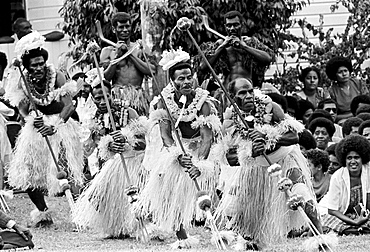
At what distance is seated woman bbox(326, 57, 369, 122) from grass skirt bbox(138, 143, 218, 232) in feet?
16.0

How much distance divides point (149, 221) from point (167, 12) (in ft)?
14.5

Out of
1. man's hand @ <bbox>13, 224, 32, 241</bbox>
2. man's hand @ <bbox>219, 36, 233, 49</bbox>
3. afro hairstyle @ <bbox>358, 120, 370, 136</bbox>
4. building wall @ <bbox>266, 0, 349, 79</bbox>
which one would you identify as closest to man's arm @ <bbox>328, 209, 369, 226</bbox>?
afro hairstyle @ <bbox>358, 120, 370, 136</bbox>

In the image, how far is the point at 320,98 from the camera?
49.4 feet

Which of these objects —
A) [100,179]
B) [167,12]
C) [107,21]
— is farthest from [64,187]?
[107,21]

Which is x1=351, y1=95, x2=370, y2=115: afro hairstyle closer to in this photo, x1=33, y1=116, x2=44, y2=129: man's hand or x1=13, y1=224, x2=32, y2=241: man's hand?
x1=33, y1=116, x2=44, y2=129: man's hand

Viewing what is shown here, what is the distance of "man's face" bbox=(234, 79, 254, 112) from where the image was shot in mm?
9438

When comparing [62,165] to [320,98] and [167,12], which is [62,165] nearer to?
[167,12]

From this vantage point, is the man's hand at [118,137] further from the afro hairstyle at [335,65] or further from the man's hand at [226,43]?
the afro hairstyle at [335,65]

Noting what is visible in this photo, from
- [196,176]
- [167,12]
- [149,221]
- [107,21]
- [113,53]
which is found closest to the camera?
[196,176]

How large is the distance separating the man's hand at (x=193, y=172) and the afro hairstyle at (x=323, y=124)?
3.43 m

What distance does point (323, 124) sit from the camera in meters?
12.7

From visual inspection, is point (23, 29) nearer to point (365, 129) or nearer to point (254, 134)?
point (365, 129)

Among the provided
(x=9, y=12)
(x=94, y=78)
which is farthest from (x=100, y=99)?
(x=9, y=12)

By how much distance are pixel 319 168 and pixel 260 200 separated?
2264 millimetres
